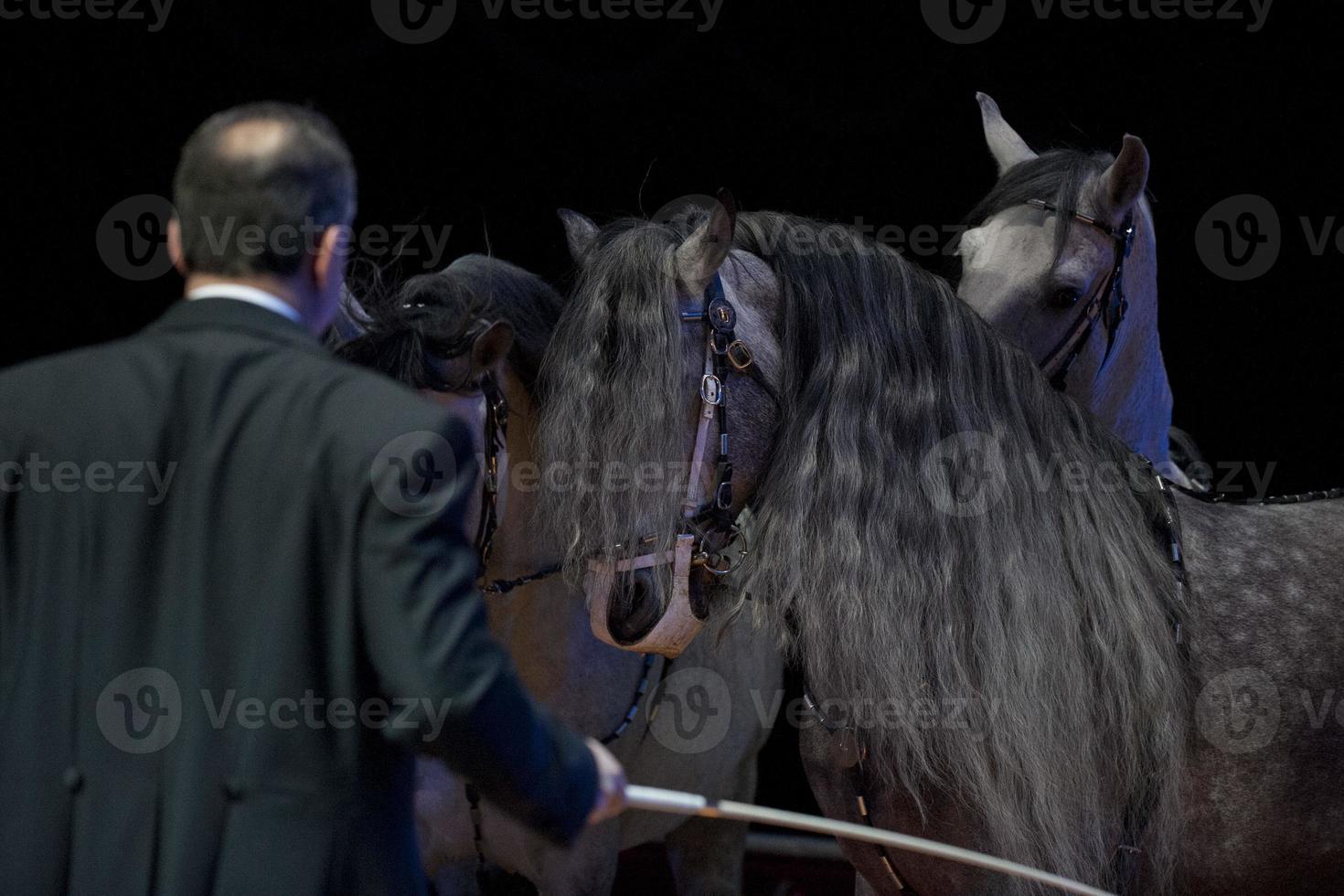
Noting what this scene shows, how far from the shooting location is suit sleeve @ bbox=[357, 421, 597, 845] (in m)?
1.06

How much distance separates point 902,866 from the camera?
207 centimetres

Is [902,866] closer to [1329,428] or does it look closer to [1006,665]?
[1006,665]

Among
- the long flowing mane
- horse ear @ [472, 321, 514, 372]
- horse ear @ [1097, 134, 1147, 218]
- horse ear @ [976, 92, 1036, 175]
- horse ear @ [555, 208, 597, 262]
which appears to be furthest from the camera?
horse ear @ [976, 92, 1036, 175]

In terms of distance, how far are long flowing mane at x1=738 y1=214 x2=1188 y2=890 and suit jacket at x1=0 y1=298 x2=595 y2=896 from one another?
2.92 ft

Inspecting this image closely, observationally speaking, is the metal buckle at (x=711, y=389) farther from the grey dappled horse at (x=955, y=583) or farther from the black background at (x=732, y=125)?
the black background at (x=732, y=125)

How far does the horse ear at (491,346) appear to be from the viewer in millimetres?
2480

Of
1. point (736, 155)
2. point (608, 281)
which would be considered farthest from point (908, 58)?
point (608, 281)

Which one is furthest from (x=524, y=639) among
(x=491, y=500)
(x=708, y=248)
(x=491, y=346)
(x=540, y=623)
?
(x=708, y=248)

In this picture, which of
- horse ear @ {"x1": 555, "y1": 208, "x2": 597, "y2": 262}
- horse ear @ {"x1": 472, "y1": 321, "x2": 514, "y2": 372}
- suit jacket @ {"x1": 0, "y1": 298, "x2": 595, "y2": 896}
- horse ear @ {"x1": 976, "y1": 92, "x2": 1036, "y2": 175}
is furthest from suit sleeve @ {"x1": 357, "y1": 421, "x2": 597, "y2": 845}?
horse ear @ {"x1": 976, "y1": 92, "x2": 1036, "y2": 175}

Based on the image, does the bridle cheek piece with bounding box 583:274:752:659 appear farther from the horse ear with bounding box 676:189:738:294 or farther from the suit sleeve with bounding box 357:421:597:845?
the suit sleeve with bounding box 357:421:597:845

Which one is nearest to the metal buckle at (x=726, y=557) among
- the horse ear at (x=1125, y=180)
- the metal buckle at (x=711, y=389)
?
the metal buckle at (x=711, y=389)

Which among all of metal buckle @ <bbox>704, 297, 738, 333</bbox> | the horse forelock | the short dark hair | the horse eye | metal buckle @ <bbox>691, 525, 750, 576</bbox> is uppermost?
the horse eye

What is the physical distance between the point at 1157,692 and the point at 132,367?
61.1 inches

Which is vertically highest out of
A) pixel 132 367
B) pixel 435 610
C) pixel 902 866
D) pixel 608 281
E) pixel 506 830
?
pixel 608 281
